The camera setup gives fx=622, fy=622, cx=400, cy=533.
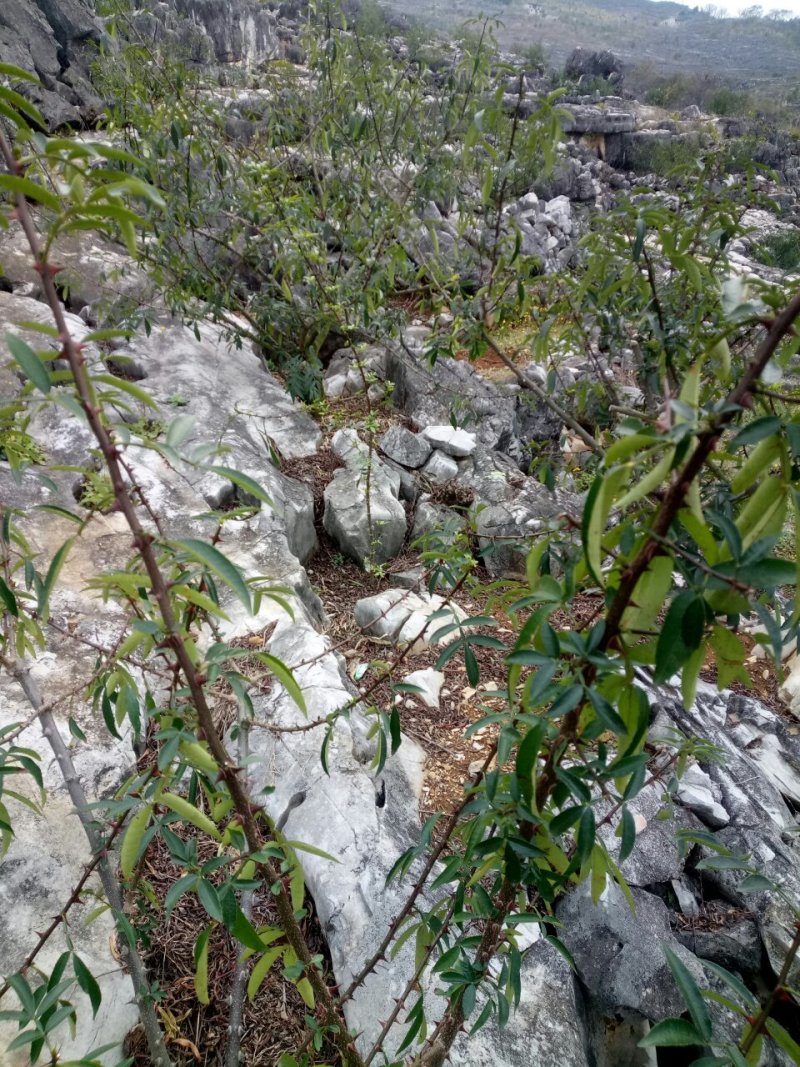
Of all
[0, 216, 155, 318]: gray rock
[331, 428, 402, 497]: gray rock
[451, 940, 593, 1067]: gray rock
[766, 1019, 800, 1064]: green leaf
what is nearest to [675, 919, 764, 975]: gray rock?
[451, 940, 593, 1067]: gray rock

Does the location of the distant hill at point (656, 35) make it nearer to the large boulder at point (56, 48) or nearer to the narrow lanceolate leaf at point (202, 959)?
the large boulder at point (56, 48)

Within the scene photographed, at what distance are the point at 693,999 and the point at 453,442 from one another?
12.3ft

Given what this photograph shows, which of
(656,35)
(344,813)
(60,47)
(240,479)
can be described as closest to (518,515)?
(344,813)

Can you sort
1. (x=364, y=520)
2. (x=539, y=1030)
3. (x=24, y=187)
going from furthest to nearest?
(x=364, y=520) → (x=539, y=1030) → (x=24, y=187)

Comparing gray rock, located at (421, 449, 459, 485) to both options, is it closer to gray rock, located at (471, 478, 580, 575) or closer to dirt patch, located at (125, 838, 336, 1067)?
gray rock, located at (471, 478, 580, 575)

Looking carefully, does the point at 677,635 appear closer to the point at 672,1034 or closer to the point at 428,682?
the point at 672,1034

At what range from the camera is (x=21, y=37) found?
29.0 ft

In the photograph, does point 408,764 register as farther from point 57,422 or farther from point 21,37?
point 21,37

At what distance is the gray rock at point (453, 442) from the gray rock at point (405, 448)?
100 millimetres

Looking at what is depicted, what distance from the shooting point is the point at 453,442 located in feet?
13.9

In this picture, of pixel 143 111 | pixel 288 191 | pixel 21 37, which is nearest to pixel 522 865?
pixel 143 111

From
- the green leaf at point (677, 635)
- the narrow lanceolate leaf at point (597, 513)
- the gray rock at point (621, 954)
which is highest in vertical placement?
the narrow lanceolate leaf at point (597, 513)

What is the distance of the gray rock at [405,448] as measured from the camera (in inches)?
163

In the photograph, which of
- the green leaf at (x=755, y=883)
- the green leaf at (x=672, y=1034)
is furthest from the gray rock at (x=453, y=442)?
the green leaf at (x=672, y=1034)
